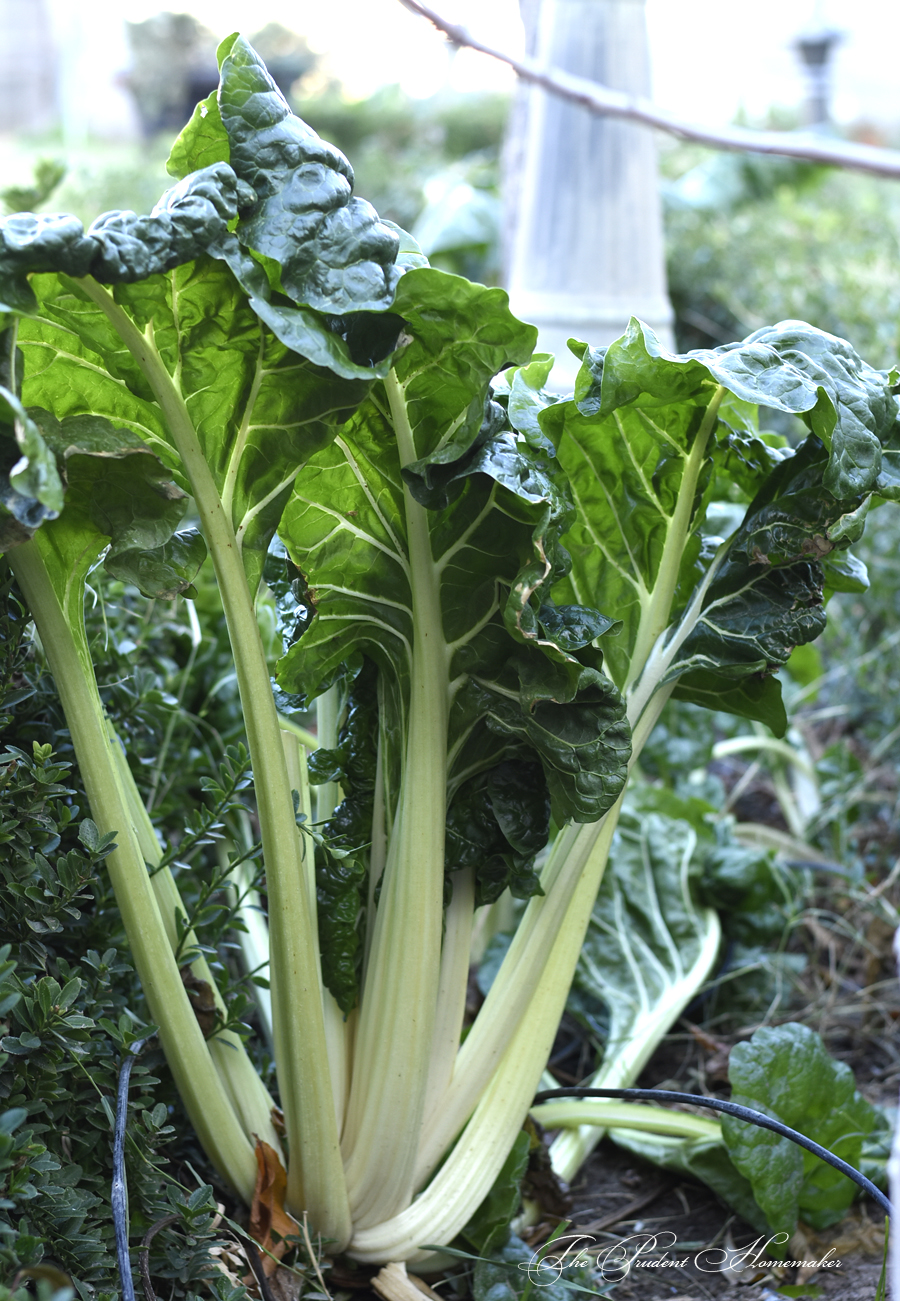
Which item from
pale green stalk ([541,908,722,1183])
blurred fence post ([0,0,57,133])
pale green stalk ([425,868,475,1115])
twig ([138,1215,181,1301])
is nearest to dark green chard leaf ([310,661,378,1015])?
pale green stalk ([425,868,475,1115])

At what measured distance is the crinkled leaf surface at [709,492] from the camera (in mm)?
1110

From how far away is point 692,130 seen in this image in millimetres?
917

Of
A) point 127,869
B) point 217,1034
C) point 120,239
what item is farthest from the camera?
point 217,1034

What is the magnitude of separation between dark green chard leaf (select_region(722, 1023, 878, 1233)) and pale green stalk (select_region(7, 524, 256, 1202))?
663 millimetres

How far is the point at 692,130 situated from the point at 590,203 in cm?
173

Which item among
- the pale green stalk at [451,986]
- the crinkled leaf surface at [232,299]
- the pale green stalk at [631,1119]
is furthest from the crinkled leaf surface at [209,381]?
the pale green stalk at [631,1119]

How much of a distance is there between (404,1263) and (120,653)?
2.83 ft

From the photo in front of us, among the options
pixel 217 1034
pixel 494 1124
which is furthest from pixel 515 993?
pixel 217 1034

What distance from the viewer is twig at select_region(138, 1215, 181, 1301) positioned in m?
1.03

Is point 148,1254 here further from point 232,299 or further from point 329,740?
point 232,299

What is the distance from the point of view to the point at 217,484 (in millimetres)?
1097

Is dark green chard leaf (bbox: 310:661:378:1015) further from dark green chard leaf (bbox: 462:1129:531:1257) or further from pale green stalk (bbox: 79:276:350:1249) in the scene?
dark green chard leaf (bbox: 462:1129:531:1257)

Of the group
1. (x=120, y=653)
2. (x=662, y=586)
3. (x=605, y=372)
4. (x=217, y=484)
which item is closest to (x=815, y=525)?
(x=662, y=586)

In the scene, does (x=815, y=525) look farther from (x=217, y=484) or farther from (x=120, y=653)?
(x=120, y=653)
